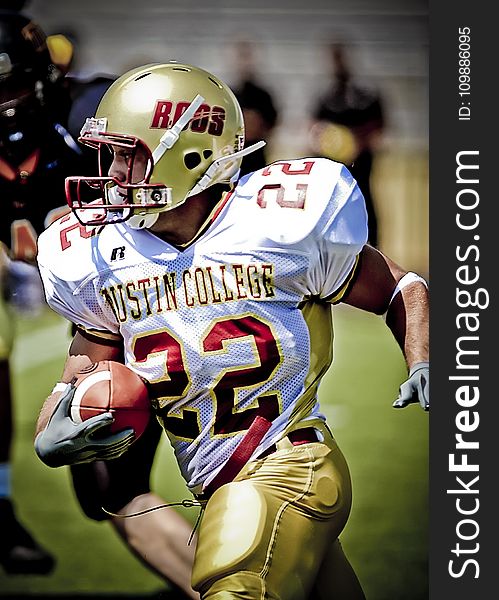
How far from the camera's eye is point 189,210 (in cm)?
217

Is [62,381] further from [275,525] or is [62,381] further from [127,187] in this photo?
[275,525]

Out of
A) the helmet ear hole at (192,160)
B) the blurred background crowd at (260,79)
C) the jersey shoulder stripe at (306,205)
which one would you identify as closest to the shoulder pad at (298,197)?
the jersey shoulder stripe at (306,205)

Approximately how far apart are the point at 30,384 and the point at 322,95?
1.12 metres

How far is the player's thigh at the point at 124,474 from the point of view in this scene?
9.41 feet

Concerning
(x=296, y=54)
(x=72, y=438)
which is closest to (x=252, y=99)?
(x=296, y=54)

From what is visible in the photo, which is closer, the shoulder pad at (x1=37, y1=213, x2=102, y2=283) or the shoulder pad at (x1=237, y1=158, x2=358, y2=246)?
the shoulder pad at (x1=237, y1=158, x2=358, y2=246)

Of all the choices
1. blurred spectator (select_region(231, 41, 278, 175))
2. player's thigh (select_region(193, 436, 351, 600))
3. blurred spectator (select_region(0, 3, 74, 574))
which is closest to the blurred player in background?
blurred spectator (select_region(0, 3, 74, 574))

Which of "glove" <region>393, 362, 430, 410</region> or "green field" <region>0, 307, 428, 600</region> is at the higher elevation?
"glove" <region>393, 362, 430, 410</region>

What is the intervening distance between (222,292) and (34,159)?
995 millimetres

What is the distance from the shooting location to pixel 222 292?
82.4 inches

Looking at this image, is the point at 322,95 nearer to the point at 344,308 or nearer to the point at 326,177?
the point at 344,308

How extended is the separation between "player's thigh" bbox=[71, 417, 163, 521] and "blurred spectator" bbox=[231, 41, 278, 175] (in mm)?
809

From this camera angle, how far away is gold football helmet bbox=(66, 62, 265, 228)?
209cm

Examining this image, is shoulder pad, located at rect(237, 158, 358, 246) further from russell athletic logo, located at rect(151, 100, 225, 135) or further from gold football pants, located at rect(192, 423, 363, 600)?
gold football pants, located at rect(192, 423, 363, 600)
